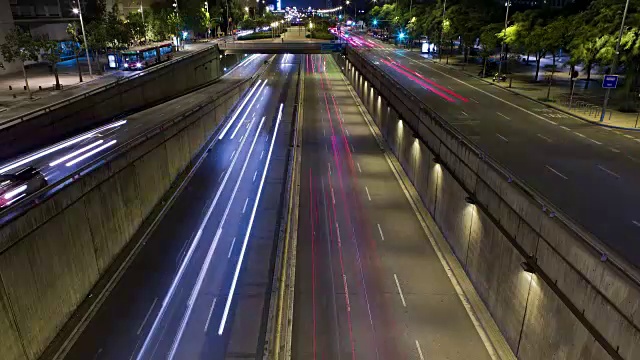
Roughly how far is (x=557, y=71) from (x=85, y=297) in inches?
3004

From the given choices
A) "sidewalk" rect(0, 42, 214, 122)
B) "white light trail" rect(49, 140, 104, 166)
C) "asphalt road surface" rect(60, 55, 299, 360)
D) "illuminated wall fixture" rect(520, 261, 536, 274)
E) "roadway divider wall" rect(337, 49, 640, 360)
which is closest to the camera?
"roadway divider wall" rect(337, 49, 640, 360)

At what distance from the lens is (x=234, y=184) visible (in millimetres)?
37219

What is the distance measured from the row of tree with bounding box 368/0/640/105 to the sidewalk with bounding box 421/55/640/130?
214 centimetres

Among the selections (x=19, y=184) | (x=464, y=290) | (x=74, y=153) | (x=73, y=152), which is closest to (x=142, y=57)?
(x=73, y=152)

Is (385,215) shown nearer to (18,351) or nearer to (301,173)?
(301,173)

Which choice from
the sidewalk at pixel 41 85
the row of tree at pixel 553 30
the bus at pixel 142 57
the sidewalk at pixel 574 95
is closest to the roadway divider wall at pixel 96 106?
the sidewalk at pixel 41 85

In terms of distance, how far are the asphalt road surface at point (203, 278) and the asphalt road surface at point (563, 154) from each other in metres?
15.2

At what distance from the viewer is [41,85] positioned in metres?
59.9

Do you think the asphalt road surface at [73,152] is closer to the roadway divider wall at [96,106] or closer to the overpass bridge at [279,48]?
the roadway divider wall at [96,106]

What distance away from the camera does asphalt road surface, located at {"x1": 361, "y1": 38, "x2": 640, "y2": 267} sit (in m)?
19.4

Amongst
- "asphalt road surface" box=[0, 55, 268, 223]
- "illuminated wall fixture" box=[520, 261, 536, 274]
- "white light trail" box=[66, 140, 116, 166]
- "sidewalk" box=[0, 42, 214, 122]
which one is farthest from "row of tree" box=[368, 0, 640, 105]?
"sidewalk" box=[0, 42, 214, 122]

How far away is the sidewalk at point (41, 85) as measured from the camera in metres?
47.4

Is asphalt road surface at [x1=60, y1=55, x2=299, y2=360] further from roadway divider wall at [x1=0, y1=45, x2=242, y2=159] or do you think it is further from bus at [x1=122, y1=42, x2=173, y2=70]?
bus at [x1=122, y1=42, x2=173, y2=70]

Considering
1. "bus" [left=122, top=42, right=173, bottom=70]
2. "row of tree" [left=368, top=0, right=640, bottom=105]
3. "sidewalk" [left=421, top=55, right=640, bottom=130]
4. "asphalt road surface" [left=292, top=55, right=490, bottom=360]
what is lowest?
"asphalt road surface" [left=292, top=55, right=490, bottom=360]
